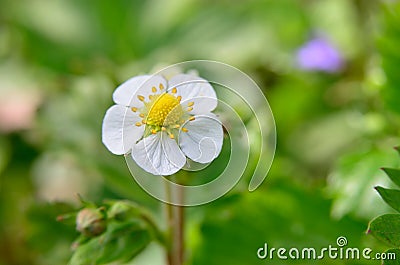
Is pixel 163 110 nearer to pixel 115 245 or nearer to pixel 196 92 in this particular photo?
pixel 196 92

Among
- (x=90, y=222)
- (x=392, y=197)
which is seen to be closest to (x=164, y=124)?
(x=90, y=222)

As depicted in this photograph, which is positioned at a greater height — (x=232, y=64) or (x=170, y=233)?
(x=232, y=64)

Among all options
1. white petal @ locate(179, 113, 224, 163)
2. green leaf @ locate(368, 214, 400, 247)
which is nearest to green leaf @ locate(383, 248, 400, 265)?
green leaf @ locate(368, 214, 400, 247)

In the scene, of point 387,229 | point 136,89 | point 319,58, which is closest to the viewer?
point 387,229

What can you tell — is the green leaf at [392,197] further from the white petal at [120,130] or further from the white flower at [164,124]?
the white petal at [120,130]

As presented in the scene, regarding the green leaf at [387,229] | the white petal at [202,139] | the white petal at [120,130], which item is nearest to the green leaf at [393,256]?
the green leaf at [387,229]

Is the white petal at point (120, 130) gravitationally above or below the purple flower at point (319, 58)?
below
